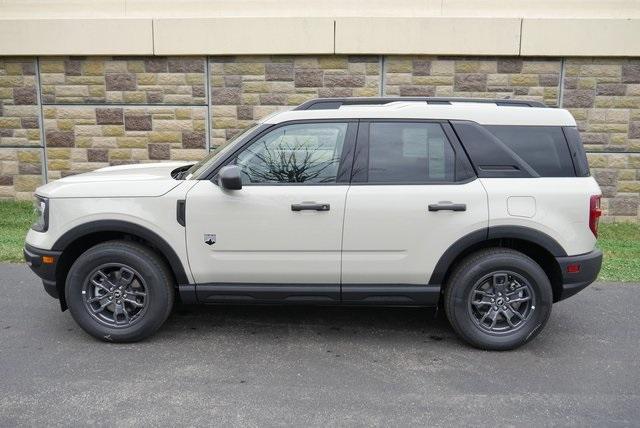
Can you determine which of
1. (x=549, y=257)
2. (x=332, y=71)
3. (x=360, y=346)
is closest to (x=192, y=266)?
(x=360, y=346)

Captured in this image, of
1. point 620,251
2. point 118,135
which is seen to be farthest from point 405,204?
point 118,135

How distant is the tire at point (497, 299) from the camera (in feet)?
14.7

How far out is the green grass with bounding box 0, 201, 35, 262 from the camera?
23.5 ft

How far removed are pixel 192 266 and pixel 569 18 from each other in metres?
7.04

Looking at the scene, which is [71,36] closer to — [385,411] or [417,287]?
[417,287]

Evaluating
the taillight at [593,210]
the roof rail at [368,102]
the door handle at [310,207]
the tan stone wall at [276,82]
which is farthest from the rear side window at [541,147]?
the tan stone wall at [276,82]

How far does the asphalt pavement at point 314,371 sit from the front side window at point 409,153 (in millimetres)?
1317

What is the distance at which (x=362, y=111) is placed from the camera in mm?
4641

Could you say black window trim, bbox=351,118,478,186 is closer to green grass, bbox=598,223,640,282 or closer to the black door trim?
the black door trim

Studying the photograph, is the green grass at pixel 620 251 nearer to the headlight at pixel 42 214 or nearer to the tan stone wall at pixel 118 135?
the headlight at pixel 42 214

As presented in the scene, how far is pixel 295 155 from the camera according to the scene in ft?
15.0

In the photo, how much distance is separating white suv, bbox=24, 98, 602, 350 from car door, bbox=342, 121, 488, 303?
0.03 ft

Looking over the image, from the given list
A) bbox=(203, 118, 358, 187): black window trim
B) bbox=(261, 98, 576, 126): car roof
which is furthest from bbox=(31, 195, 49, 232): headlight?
bbox=(261, 98, 576, 126): car roof

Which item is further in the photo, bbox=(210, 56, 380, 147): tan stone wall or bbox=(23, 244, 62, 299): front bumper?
bbox=(210, 56, 380, 147): tan stone wall
